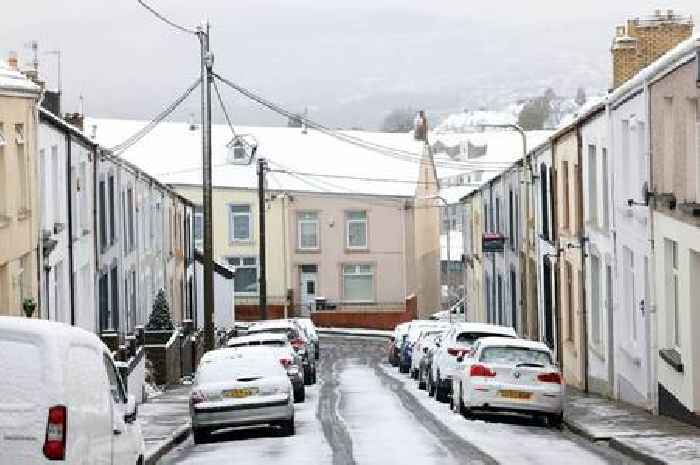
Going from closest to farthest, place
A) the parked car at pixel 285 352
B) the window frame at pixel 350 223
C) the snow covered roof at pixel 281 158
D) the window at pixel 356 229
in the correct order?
the parked car at pixel 285 352
the window frame at pixel 350 223
the window at pixel 356 229
the snow covered roof at pixel 281 158

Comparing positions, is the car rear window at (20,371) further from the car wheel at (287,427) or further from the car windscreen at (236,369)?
the car wheel at (287,427)

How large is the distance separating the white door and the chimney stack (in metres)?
48.3

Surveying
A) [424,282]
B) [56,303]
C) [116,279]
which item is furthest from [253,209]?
[56,303]

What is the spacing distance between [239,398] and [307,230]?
192 feet

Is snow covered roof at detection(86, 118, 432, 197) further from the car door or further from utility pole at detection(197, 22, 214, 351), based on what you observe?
the car door

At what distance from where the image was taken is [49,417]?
11.9m

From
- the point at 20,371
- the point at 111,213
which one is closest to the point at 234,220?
the point at 111,213

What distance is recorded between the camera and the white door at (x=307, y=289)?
84.3m

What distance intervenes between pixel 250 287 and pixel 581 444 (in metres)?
60.1

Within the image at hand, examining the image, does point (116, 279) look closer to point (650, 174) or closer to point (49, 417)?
point (650, 174)

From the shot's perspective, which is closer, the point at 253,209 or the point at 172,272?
the point at 172,272

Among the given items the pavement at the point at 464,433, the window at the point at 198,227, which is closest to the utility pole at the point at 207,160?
the pavement at the point at 464,433

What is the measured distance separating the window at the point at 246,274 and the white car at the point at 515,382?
55992 mm

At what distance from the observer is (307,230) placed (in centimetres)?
8412
